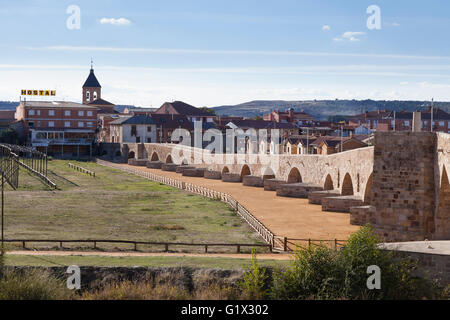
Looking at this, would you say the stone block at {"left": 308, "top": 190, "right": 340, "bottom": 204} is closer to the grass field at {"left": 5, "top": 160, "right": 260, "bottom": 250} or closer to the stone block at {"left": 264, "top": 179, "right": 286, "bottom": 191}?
the grass field at {"left": 5, "top": 160, "right": 260, "bottom": 250}

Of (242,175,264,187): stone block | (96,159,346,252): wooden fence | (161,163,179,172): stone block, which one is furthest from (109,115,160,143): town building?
(242,175,264,187): stone block

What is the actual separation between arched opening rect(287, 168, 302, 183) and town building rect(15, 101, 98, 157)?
52.7 meters

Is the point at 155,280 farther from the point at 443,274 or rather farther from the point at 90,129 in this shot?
the point at 90,129

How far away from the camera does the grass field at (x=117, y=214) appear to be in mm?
Answer: 32594

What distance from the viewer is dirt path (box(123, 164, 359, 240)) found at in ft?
115

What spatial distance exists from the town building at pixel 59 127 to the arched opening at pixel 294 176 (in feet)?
173

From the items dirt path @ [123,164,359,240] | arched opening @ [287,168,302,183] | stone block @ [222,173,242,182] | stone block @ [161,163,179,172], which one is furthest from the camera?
stone block @ [161,163,179,172]

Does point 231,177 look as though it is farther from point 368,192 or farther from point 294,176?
point 368,192

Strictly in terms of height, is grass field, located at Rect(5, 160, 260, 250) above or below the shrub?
below

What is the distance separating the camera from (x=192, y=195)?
2099 inches

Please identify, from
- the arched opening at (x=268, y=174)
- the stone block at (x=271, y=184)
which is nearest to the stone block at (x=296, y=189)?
the stone block at (x=271, y=184)

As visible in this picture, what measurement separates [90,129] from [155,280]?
91180mm

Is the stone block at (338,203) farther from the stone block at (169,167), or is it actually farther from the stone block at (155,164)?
the stone block at (155,164)
